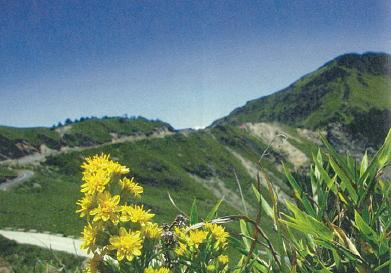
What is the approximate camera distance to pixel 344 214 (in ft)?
6.16

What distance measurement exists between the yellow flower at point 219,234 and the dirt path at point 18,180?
9633cm

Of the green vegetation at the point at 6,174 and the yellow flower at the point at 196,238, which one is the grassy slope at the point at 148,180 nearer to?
the green vegetation at the point at 6,174

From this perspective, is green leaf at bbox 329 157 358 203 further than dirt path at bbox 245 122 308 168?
No

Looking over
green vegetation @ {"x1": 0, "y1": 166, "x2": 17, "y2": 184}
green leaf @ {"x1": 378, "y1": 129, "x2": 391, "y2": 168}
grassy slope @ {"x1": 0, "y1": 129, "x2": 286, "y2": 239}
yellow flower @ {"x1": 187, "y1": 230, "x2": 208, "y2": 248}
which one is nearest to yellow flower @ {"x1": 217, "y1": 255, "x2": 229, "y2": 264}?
yellow flower @ {"x1": 187, "y1": 230, "x2": 208, "y2": 248}

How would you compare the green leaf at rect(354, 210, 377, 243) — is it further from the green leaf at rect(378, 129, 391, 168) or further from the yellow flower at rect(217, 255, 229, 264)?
the yellow flower at rect(217, 255, 229, 264)

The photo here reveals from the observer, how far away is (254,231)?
5.15 feet

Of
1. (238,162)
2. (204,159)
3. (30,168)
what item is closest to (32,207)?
(30,168)

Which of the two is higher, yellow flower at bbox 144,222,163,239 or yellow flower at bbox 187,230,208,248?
yellow flower at bbox 144,222,163,239

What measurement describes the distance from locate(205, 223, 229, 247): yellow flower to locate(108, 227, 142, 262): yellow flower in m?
0.41

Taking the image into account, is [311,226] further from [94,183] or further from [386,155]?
[94,183]

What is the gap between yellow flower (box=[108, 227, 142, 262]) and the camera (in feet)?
4.99

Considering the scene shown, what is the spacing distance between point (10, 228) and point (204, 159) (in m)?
85.7

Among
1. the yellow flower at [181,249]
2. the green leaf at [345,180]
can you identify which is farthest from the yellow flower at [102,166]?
the green leaf at [345,180]

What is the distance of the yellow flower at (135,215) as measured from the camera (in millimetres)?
1656
